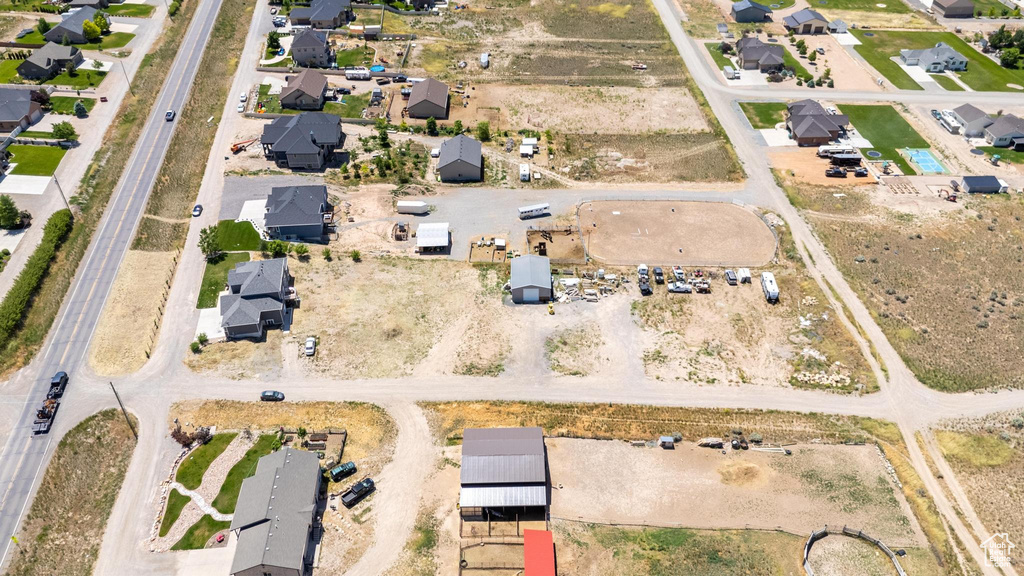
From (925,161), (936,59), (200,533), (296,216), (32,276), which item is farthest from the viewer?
(936,59)

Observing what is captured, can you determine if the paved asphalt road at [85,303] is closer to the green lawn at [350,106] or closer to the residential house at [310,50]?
the residential house at [310,50]

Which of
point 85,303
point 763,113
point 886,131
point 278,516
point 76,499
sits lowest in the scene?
point 76,499

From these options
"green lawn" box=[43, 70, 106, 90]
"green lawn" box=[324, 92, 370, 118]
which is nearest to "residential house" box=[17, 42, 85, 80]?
"green lawn" box=[43, 70, 106, 90]

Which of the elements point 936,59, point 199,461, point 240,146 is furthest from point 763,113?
point 199,461

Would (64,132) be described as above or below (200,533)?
above

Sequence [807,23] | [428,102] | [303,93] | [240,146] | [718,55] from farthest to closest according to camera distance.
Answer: [807,23]
[718,55]
[303,93]
[428,102]
[240,146]

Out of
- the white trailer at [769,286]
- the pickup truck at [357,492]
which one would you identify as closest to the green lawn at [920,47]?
the white trailer at [769,286]

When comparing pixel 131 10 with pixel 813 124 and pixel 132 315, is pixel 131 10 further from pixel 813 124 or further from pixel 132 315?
pixel 813 124

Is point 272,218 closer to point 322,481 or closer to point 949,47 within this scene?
point 322,481

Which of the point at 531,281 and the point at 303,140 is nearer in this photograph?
the point at 531,281
